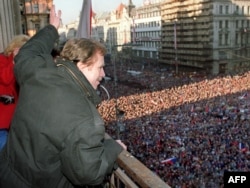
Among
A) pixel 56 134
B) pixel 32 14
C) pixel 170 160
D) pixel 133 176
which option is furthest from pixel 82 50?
pixel 32 14

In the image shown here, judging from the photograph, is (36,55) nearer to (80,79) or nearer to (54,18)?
(80,79)

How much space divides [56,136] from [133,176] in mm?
917

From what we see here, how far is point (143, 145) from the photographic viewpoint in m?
16.3

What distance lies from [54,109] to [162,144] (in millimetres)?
15040

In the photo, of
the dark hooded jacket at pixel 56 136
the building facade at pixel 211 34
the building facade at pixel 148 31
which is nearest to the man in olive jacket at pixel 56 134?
the dark hooded jacket at pixel 56 136

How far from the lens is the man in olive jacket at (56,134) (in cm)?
160

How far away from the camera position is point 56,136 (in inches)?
64.4

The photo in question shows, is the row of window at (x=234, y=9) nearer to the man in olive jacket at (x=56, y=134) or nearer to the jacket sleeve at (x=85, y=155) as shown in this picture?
the man in olive jacket at (x=56, y=134)

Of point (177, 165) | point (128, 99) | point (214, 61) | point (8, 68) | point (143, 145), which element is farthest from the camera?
point (214, 61)

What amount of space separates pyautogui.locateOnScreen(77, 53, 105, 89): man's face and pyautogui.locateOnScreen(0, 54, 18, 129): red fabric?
1133mm

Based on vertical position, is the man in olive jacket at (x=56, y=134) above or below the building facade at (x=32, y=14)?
below

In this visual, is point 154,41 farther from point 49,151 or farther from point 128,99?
point 49,151

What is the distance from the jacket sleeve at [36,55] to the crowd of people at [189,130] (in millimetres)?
10359

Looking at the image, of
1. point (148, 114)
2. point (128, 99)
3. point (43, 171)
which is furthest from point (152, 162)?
point (128, 99)
